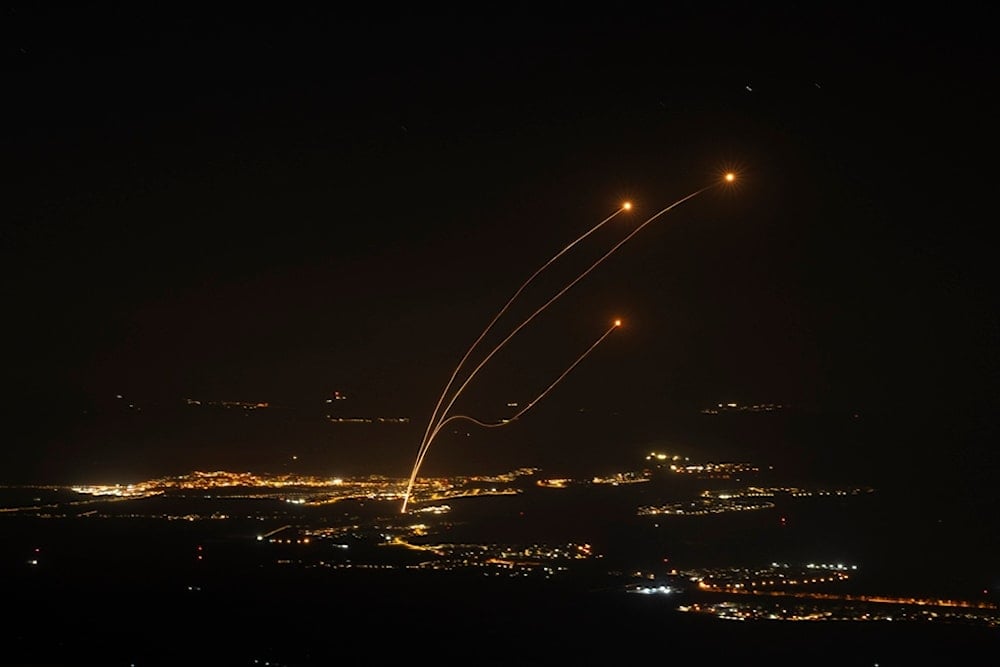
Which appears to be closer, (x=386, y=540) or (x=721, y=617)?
(x=721, y=617)

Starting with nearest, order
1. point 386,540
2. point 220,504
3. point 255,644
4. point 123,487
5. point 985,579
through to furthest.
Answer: point 255,644
point 985,579
point 386,540
point 220,504
point 123,487

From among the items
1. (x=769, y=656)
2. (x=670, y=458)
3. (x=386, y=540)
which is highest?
(x=670, y=458)

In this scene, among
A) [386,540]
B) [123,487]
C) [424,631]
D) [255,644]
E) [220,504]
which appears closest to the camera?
[255,644]

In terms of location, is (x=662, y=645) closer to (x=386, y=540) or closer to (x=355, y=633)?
(x=355, y=633)

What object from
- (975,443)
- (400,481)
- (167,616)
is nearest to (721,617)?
(167,616)

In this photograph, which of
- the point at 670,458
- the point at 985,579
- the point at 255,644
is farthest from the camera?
the point at 670,458

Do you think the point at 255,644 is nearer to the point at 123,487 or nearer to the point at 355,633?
the point at 355,633

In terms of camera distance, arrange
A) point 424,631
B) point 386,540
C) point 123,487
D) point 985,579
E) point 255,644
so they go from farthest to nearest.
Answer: point 123,487
point 386,540
point 985,579
point 424,631
point 255,644

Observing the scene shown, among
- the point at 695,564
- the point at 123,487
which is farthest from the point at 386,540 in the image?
the point at 123,487

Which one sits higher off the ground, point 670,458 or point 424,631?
point 670,458
